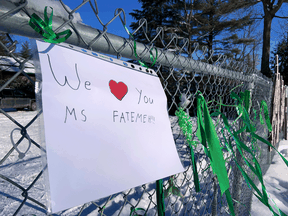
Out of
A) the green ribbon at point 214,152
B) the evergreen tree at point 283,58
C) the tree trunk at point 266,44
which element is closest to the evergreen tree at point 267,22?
the tree trunk at point 266,44

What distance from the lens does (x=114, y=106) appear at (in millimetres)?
633

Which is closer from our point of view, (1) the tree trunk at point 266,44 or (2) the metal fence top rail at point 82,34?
(2) the metal fence top rail at point 82,34

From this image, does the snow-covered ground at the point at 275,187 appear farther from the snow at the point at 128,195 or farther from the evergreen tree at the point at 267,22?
the evergreen tree at the point at 267,22

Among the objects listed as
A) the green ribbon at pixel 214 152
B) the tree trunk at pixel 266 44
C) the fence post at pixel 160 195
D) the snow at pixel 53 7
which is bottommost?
the fence post at pixel 160 195

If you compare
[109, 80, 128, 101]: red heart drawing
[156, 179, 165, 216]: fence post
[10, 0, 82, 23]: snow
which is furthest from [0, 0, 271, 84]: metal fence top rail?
[156, 179, 165, 216]: fence post

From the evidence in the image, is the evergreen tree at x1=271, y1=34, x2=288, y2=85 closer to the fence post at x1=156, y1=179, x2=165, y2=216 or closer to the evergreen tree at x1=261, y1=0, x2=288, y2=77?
the evergreen tree at x1=261, y1=0, x2=288, y2=77

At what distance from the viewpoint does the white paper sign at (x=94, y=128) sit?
0.49 m

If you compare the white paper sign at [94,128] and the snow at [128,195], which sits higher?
the white paper sign at [94,128]

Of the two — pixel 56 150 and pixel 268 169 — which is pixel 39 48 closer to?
pixel 56 150

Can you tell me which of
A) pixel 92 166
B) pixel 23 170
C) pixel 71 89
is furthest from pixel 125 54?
pixel 23 170

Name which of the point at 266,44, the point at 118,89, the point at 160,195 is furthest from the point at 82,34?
the point at 266,44

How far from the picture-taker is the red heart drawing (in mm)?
650

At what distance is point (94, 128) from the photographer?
1.85ft

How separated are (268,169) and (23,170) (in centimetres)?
449
